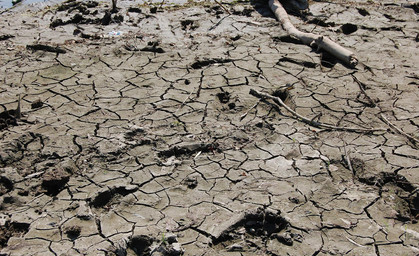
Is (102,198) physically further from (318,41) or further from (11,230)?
(318,41)

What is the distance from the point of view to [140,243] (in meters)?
3.13

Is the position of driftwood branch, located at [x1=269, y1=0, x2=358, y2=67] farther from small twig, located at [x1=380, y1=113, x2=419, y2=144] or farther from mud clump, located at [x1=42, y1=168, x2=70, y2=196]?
mud clump, located at [x1=42, y1=168, x2=70, y2=196]

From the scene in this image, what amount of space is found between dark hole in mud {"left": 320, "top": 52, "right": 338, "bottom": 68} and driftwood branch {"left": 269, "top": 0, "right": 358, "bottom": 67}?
0.06 metres

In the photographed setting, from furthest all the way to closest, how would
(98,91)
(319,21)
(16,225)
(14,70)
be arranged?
(319,21) < (14,70) < (98,91) < (16,225)

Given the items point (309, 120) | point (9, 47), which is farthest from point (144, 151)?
point (9, 47)

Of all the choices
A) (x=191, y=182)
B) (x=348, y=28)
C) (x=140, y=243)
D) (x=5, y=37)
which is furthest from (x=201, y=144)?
(x=348, y=28)

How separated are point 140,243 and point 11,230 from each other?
3.03ft

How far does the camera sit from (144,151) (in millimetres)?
4059

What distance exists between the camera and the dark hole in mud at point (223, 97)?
16.1 ft

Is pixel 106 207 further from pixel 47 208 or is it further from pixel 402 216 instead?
pixel 402 216

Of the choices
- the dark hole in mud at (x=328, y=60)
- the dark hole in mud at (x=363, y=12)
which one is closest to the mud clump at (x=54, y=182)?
the dark hole in mud at (x=328, y=60)

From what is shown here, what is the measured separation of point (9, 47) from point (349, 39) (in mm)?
4617

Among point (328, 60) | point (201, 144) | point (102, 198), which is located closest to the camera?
point (102, 198)

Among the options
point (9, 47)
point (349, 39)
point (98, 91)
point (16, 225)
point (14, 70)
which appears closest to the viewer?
point (16, 225)
